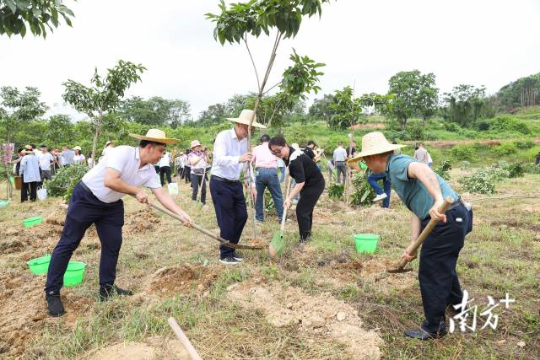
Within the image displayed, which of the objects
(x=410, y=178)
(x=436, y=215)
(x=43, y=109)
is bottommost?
(x=436, y=215)

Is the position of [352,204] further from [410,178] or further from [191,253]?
[410,178]

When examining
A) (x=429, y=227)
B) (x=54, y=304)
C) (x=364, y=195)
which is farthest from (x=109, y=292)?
(x=364, y=195)

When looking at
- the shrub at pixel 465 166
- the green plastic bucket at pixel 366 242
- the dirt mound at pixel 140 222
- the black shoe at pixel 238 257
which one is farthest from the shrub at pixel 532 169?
the black shoe at pixel 238 257

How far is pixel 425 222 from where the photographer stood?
2.65m

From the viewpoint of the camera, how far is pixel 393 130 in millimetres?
42188

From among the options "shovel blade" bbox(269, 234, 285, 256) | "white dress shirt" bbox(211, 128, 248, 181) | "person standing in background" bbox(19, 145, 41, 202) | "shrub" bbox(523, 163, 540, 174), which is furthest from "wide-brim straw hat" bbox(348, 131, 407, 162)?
"shrub" bbox(523, 163, 540, 174)

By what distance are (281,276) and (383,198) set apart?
16.3ft

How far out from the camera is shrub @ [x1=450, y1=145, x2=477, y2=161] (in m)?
29.3

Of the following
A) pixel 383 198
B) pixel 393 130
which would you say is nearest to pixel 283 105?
pixel 383 198

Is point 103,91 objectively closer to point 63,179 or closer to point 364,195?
point 63,179

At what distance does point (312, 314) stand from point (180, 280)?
1.40 meters

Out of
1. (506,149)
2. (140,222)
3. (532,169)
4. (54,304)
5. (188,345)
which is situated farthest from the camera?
(506,149)

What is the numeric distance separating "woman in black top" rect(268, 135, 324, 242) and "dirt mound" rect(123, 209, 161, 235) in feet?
9.57

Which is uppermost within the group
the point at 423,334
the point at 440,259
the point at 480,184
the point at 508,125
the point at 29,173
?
the point at 508,125
